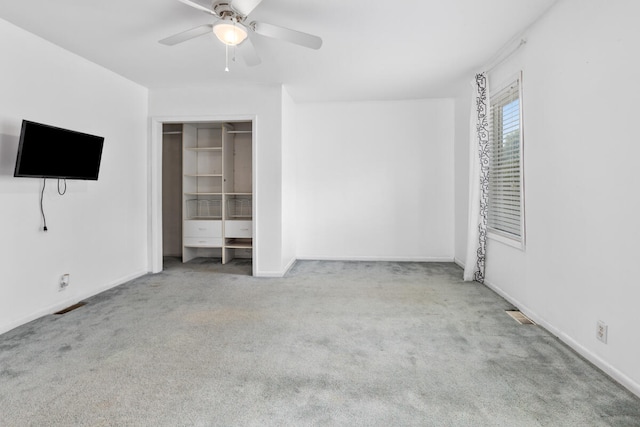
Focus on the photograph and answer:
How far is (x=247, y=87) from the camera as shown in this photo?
15.3ft

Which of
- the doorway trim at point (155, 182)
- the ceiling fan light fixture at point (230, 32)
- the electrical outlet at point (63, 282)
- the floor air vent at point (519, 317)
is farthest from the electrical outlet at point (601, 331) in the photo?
the electrical outlet at point (63, 282)

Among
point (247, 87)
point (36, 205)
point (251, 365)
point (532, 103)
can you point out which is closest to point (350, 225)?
point (247, 87)

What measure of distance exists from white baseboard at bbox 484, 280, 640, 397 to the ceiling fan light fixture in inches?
130

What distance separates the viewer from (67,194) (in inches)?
138

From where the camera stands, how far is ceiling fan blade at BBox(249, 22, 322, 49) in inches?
101

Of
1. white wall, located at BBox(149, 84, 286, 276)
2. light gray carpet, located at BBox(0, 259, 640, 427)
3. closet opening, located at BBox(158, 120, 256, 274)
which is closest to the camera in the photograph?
light gray carpet, located at BBox(0, 259, 640, 427)

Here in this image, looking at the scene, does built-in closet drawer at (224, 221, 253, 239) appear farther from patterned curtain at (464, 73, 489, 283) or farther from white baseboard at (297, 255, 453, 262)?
patterned curtain at (464, 73, 489, 283)

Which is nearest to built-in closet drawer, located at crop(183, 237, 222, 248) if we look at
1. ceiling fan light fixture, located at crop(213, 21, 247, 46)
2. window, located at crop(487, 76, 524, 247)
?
ceiling fan light fixture, located at crop(213, 21, 247, 46)

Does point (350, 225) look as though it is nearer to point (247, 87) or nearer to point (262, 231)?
point (262, 231)

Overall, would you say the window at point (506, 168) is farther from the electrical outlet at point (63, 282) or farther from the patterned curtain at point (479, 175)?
the electrical outlet at point (63, 282)

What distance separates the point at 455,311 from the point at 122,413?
2.75 metres

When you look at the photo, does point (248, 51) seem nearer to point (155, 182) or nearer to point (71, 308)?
point (155, 182)

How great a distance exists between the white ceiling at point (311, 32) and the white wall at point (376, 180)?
945 millimetres

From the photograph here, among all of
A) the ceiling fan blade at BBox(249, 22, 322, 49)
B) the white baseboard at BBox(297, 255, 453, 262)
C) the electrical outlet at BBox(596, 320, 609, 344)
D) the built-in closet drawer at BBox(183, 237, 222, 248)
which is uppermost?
the ceiling fan blade at BBox(249, 22, 322, 49)
